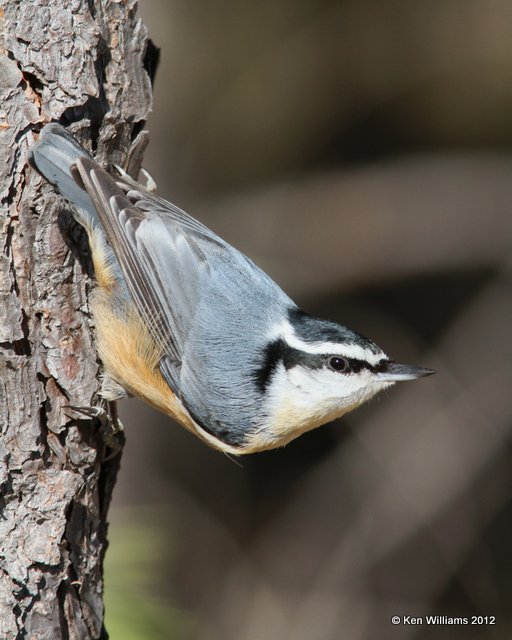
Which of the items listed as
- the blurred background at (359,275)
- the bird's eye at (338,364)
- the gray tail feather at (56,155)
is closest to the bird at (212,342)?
the bird's eye at (338,364)

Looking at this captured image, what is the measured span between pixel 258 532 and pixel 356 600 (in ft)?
2.52

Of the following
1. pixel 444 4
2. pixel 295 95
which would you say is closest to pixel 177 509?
pixel 295 95

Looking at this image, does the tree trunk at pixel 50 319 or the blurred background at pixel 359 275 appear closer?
the tree trunk at pixel 50 319

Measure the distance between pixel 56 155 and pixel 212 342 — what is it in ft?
2.30

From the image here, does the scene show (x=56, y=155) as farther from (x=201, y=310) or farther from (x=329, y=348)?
(x=329, y=348)

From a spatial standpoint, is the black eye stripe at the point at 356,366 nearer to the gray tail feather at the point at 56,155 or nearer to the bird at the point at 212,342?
the bird at the point at 212,342

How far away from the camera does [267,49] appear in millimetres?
5102

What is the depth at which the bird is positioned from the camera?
236cm

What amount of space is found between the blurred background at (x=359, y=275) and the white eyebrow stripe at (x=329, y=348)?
2520 mm

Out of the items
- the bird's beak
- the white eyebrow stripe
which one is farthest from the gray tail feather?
the bird's beak

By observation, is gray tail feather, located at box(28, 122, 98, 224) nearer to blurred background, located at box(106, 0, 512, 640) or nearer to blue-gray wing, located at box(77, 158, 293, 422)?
blue-gray wing, located at box(77, 158, 293, 422)

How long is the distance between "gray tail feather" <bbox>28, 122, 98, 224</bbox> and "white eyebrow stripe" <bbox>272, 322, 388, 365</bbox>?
745 millimetres

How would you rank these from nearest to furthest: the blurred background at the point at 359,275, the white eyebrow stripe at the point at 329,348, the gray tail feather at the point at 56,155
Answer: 1. the gray tail feather at the point at 56,155
2. the white eyebrow stripe at the point at 329,348
3. the blurred background at the point at 359,275

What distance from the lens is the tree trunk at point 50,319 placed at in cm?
212
